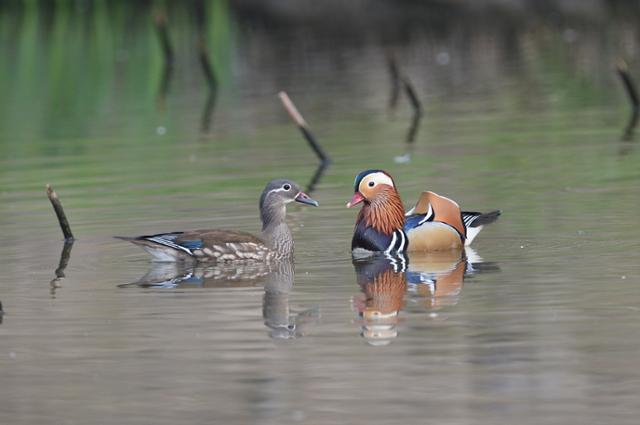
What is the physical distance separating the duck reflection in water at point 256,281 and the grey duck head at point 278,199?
0.68m

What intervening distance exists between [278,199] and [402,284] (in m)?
2.32

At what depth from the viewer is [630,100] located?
1107 inches

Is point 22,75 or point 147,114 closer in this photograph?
point 147,114

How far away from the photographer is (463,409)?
9.02 metres

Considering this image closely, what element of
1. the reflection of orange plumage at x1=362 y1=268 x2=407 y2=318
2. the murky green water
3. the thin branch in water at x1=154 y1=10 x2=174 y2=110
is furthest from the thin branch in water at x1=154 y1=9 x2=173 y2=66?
the reflection of orange plumage at x1=362 y1=268 x2=407 y2=318

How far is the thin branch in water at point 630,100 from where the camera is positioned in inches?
958

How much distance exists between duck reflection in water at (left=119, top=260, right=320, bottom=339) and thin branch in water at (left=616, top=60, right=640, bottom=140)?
34.1 ft

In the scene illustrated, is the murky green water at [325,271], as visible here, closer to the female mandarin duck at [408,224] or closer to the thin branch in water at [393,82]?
the female mandarin duck at [408,224]

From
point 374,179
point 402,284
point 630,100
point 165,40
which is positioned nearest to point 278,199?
point 374,179

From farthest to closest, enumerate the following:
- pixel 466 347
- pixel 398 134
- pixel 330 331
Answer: pixel 398 134, pixel 330 331, pixel 466 347

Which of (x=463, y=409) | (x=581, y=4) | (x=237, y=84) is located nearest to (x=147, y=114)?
(x=237, y=84)

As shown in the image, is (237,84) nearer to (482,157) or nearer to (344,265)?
(482,157)

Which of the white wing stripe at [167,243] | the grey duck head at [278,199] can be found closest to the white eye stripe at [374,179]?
the grey duck head at [278,199]

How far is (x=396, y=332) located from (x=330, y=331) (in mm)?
460
